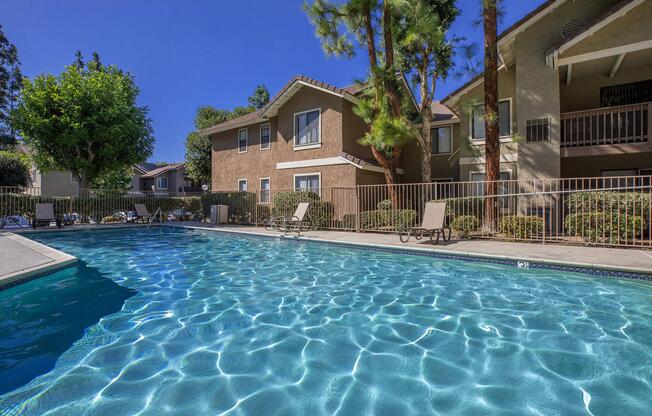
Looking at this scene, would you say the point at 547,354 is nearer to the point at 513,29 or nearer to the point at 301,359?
the point at 301,359

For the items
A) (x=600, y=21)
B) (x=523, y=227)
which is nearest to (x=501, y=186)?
(x=523, y=227)

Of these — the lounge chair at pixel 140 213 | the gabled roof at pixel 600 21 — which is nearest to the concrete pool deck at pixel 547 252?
the gabled roof at pixel 600 21

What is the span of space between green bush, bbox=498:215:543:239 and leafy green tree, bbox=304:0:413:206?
185 inches

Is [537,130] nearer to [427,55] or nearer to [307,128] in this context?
[427,55]

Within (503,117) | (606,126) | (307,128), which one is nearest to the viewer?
(606,126)

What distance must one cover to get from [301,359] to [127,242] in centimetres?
1157

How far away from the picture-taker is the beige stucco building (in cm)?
1177

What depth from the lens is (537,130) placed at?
527 inches

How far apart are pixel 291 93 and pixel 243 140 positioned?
5.16 meters

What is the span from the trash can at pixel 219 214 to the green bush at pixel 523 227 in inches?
564

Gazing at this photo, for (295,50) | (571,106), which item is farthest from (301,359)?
(295,50)

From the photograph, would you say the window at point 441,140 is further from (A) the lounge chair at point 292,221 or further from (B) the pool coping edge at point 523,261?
(B) the pool coping edge at point 523,261

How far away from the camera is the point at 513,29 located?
13.6 meters

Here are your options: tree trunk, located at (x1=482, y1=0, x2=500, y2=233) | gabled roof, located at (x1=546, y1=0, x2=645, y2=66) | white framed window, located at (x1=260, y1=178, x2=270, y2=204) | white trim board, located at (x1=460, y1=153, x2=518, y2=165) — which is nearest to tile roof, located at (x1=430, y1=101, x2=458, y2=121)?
white trim board, located at (x1=460, y1=153, x2=518, y2=165)
